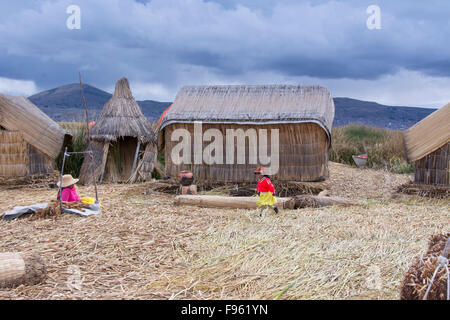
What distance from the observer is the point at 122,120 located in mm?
12172

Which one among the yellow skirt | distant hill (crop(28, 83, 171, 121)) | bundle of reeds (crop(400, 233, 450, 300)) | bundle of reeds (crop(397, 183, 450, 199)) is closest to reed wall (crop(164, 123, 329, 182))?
bundle of reeds (crop(397, 183, 450, 199))

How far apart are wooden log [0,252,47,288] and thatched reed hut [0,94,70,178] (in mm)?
7755

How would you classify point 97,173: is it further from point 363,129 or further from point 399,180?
point 363,129

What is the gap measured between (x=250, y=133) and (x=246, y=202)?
241 cm

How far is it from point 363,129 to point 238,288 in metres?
16.5

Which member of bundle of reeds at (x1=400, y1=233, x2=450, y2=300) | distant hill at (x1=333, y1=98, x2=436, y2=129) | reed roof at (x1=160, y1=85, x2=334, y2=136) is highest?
distant hill at (x1=333, y1=98, x2=436, y2=129)

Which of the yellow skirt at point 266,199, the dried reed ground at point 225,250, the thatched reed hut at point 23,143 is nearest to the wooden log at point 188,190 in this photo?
the dried reed ground at point 225,250

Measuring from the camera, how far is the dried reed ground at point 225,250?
12.1ft

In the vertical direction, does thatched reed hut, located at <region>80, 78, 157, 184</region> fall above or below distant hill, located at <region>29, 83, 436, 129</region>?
below

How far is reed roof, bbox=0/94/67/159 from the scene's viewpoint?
11234 millimetres

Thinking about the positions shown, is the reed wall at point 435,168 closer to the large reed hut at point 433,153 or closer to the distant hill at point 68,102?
the large reed hut at point 433,153

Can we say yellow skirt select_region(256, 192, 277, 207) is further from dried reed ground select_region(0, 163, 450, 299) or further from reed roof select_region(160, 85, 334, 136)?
reed roof select_region(160, 85, 334, 136)

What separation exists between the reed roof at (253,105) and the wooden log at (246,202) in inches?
75.3
